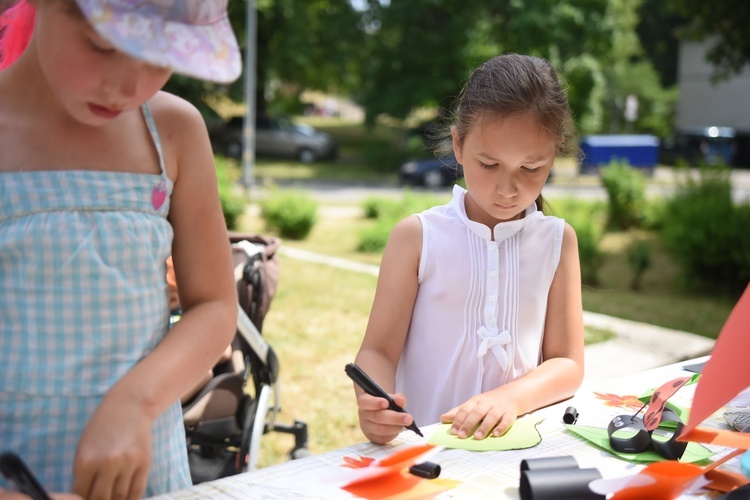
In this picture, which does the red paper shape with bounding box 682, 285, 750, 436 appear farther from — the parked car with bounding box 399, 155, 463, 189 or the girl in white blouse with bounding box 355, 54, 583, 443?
the parked car with bounding box 399, 155, 463, 189

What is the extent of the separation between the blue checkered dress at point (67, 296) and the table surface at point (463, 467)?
0.19 m

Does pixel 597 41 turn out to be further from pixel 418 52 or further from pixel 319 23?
pixel 319 23

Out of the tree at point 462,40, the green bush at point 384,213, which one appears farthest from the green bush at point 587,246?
the tree at point 462,40

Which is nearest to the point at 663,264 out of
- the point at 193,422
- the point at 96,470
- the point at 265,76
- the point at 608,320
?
the point at 608,320

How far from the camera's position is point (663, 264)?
32.4ft

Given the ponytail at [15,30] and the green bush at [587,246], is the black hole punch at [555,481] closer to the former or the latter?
the ponytail at [15,30]

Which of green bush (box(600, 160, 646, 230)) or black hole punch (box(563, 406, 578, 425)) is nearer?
black hole punch (box(563, 406, 578, 425))

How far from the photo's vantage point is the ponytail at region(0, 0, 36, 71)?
1180mm

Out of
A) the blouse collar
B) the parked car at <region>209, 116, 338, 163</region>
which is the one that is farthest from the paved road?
the blouse collar

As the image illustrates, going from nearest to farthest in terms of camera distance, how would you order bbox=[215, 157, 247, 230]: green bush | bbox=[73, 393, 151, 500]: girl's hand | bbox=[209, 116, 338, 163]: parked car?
bbox=[73, 393, 151, 500]: girl's hand < bbox=[215, 157, 247, 230]: green bush < bbox=[209, 116, 338, 163]: parked car

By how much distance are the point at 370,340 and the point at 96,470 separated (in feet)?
2.82

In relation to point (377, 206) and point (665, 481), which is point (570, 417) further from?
point (377, 206)

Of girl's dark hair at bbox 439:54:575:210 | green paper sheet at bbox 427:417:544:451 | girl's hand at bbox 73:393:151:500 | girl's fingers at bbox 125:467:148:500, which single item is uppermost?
girl's dark hair at bbox 439:54:575:210

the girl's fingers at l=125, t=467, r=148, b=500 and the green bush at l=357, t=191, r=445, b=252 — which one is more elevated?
the girl's fingers at l=125, t=467, r=148, b=500
